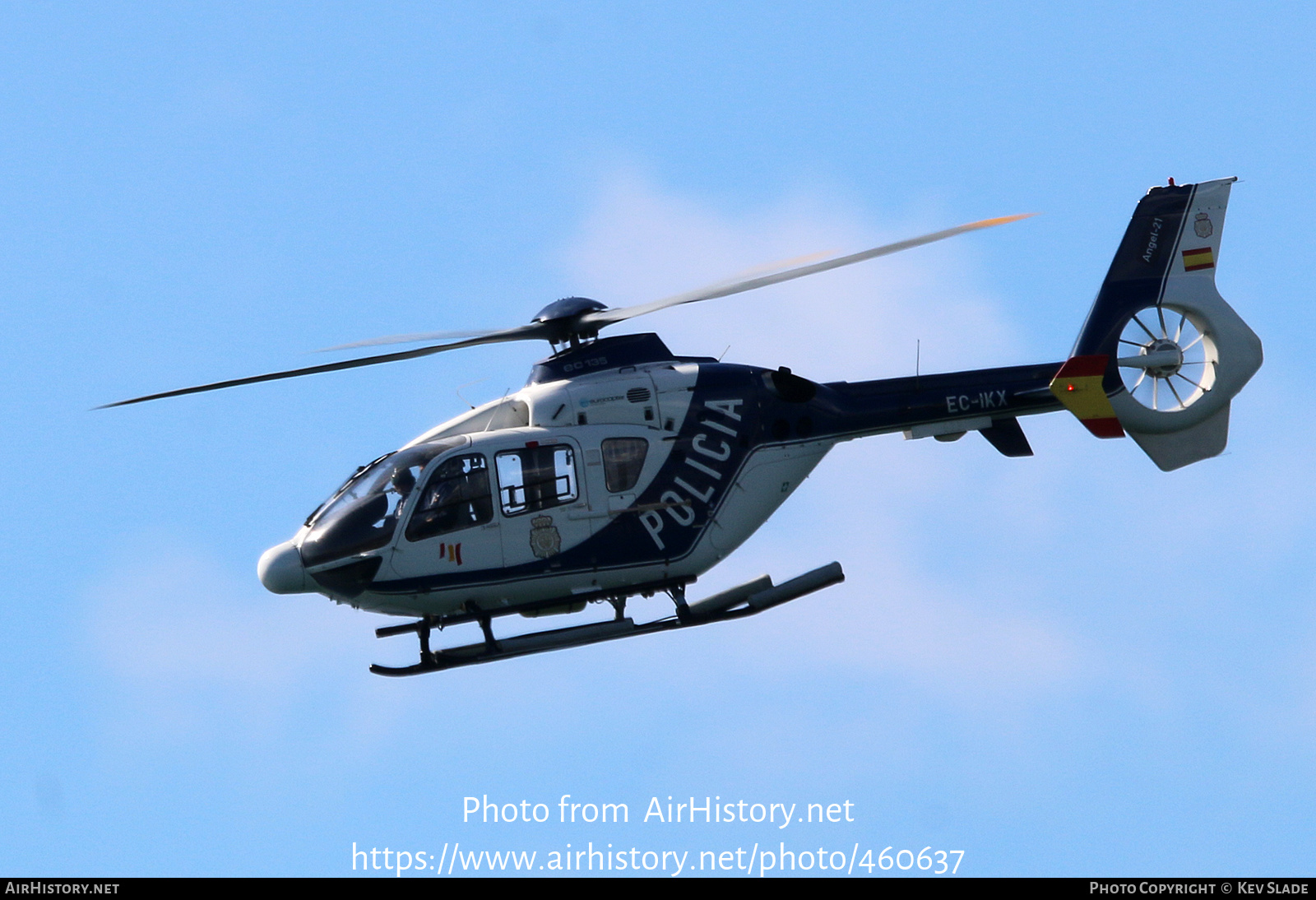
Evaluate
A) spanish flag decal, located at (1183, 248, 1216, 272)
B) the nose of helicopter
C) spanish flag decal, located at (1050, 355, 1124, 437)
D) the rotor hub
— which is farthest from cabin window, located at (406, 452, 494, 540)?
spanish flag decal, located at (1183, 248, 1216, 272)

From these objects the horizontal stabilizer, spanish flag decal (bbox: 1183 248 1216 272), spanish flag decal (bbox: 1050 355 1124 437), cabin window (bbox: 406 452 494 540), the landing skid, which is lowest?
the landing skid

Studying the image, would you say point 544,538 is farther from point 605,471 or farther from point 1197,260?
point 1197,260

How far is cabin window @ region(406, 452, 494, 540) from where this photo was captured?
18.9m

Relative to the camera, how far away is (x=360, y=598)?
19.0 m

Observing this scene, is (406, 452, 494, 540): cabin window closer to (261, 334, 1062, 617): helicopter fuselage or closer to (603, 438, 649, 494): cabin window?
(261, 334, 1062, 617): helicopter fuselage

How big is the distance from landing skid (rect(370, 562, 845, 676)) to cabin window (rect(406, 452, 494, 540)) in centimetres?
115

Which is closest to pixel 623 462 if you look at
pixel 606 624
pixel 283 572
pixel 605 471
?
pixel 605 471

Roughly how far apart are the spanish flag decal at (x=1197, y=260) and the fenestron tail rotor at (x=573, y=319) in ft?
20.7

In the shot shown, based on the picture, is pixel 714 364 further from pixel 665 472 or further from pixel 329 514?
pixel 329 514

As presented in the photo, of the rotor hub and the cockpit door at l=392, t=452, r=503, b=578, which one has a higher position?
the rotor hub

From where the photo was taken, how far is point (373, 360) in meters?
19.0

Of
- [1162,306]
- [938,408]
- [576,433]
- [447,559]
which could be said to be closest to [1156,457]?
[1162,306]
